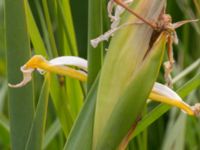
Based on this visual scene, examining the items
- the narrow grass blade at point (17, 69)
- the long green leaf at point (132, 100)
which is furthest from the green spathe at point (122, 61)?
the narrow grass blade at point (17, 69)

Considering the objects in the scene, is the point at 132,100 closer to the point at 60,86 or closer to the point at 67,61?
the point at 67,61

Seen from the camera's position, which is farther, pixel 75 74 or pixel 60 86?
pixel 60 86

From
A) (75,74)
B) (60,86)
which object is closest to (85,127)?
(75,74)

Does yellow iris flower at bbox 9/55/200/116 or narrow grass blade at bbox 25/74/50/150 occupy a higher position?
yellow iris flower at bbox 9/55/200/116

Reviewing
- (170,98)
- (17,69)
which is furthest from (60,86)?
(170,98)

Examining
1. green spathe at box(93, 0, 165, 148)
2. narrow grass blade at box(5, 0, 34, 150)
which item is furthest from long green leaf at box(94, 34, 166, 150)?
narrow grass blade at box(5, 0, 34, 150)

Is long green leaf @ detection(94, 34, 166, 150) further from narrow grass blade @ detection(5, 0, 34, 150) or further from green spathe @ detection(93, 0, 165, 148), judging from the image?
narrow grass blade @ detection(5, 0, 34, 150)

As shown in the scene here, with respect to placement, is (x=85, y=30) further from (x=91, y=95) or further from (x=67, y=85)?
(x=91, y=95)
